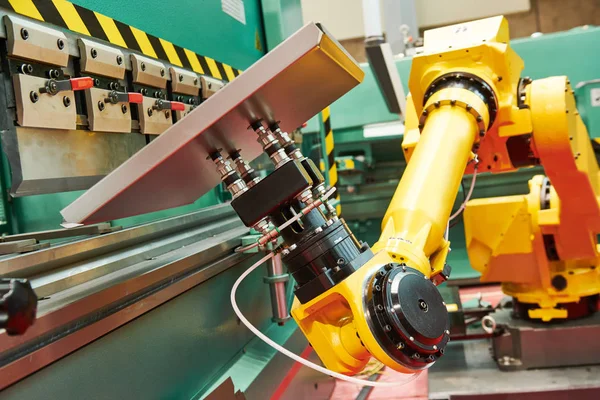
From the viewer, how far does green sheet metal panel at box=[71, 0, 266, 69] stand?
1.83 m

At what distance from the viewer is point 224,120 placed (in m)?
1.04

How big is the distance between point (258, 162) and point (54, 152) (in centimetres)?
137

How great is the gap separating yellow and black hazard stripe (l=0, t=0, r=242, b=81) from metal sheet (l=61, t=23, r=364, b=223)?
55 cm

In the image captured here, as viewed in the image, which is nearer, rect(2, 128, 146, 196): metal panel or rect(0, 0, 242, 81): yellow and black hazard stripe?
rect(2, 128, 146, 196): metal panel

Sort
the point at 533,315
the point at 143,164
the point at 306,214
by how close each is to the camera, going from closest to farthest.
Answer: the point at 143,164 → the point at 306,214 → the point at 533,315

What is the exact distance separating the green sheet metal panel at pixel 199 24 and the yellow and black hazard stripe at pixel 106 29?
41mm

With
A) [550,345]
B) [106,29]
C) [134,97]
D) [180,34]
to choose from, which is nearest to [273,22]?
[180,34]

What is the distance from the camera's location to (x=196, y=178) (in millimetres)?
1286

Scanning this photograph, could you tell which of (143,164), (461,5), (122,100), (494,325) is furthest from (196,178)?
(461,5)

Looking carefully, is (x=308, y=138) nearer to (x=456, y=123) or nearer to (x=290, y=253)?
(x=456, y=123)

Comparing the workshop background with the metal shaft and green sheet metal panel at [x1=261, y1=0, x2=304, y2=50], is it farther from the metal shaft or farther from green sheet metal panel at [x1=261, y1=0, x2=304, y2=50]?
green sheet metal panel at [x1=261, y1=0, x2=304, y2=50]

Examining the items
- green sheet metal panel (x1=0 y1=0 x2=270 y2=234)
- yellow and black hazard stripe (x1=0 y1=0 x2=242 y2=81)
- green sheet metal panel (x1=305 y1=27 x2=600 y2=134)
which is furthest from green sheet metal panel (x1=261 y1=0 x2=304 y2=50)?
yellow and black hazard stripe (x1=0 y1=0 x2=242 y2=81)

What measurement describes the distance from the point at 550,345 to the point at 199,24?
6.70 ft

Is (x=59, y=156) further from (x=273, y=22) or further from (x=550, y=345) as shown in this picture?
(x=550, y=345)
